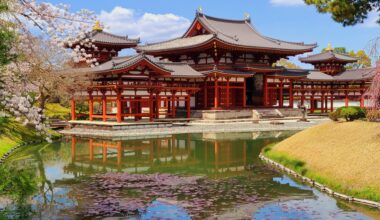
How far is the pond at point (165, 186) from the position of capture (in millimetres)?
12578

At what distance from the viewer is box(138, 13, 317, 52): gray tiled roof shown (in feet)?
159

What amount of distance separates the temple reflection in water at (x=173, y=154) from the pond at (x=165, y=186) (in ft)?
0.16

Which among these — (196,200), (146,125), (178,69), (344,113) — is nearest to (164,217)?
(196,200)

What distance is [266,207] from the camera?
13195 mm

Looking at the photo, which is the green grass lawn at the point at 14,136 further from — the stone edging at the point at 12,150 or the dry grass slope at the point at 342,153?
the dry grass slope at the point at 342,153

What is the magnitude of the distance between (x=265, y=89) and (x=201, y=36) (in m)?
9.69

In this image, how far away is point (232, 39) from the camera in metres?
48.6

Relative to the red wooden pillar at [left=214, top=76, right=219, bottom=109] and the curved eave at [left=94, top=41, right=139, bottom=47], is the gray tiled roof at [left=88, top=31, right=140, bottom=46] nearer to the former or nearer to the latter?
the curved eave at [left=94, top=41, right=139, bottom=47]

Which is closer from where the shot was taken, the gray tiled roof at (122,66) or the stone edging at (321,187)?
the stone edging at (321,187)

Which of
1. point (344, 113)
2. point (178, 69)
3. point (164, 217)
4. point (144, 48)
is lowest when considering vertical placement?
point (164, 217)

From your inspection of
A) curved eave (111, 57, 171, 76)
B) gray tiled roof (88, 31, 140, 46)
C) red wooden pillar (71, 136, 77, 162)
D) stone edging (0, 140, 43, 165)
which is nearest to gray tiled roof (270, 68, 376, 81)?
gray tiled roof (88, 31, 140, 46)

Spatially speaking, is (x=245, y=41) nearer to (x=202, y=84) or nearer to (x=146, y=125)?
(x=202, y=84)

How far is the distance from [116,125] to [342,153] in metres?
20.7

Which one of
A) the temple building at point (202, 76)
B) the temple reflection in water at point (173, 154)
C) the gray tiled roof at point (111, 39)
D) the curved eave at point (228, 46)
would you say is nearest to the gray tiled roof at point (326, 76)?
the temple building at point (202, 76)
